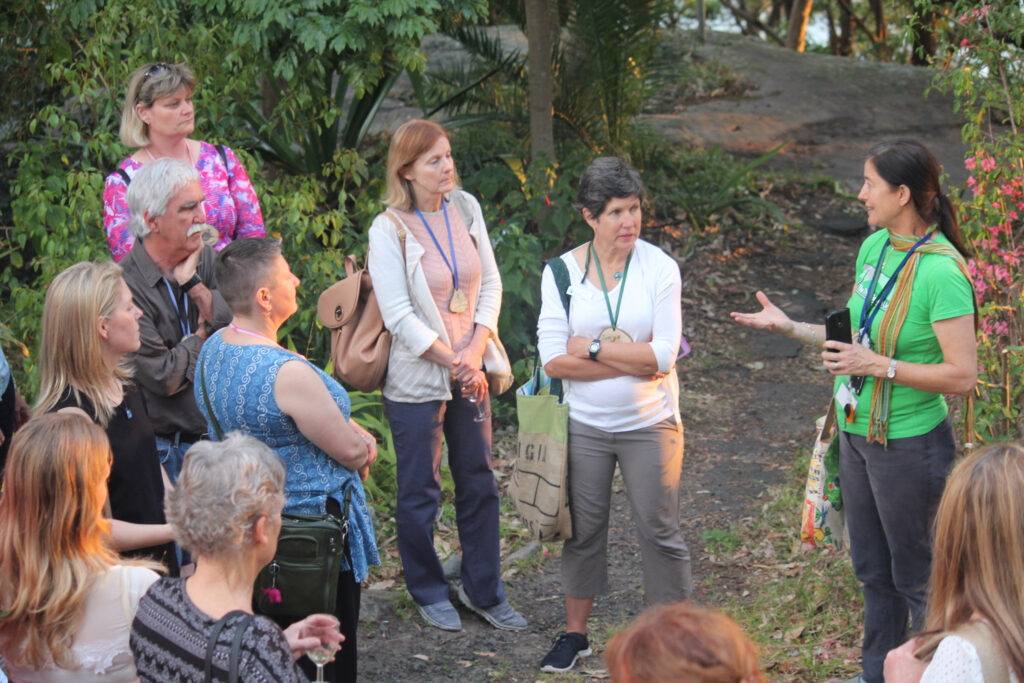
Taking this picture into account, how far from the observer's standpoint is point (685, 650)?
5.53 ft

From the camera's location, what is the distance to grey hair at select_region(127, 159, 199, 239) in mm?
3355

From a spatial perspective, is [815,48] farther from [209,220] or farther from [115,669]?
[115,669]

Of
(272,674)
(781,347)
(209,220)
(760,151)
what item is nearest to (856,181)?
(760,151)

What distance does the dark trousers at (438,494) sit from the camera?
161 inches

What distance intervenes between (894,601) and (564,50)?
5730mm

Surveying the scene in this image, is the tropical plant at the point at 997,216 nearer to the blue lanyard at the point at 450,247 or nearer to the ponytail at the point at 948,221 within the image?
the ponytail at the point at 948,221

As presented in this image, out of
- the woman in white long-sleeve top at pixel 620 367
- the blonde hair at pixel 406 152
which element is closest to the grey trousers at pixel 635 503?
the woman in white long-sleeve top at pixel 620 367

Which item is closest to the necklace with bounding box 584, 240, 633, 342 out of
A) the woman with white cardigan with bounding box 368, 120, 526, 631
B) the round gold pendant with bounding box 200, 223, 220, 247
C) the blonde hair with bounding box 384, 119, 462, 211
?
the woman with white cardigan with bounding box 368, 120, 526, 631

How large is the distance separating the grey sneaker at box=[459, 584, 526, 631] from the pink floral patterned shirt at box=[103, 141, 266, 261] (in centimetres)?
178

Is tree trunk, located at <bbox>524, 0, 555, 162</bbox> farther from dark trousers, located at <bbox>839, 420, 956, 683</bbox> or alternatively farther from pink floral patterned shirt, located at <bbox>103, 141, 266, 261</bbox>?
dark trousers, located at <bbox>839, 420, 956, 683</bbox>

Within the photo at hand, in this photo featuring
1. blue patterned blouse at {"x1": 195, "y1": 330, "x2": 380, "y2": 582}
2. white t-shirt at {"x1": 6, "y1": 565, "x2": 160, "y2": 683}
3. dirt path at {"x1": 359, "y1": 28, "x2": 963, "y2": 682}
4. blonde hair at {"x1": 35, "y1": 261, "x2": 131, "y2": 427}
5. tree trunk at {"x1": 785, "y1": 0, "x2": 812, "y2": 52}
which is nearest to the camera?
white t-shirt at {"x1": 6, "y1": 565, "x2": 160, "y2": 683}

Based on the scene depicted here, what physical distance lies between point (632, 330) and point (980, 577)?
1.78m

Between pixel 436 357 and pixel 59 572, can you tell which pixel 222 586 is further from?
pixel 436 357

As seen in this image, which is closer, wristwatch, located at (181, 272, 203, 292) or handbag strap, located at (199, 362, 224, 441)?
handbag strap, located at (199, 362, 224, 441)
